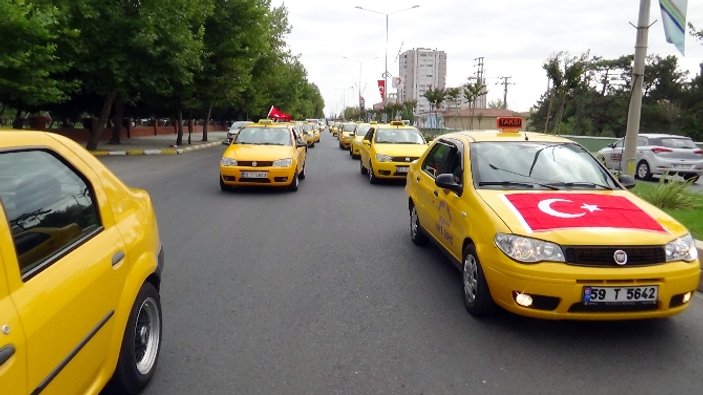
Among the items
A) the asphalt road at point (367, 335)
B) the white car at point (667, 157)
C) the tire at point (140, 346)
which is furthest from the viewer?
the white car at point (667, 157)

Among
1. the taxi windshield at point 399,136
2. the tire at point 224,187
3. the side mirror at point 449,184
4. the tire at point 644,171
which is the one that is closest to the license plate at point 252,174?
the tire at point 224,187

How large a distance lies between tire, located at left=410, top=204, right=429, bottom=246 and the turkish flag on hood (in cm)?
228

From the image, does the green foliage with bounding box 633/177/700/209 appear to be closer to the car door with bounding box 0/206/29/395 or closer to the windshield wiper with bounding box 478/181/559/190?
the windshield wiper with bounding box 478/181/559/190

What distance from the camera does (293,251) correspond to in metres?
6.75

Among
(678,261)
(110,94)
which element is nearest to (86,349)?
(678,261)

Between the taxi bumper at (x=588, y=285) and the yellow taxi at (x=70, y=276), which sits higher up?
the yellow taxi at (x=70, y=276)

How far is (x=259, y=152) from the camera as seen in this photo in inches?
469

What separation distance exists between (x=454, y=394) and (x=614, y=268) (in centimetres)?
149

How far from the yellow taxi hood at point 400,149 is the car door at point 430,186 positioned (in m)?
6.31

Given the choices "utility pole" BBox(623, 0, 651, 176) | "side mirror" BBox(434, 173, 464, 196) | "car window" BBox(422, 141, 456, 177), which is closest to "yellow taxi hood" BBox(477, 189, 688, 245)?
"side mirror" BBox(434, 173, 464, 196)

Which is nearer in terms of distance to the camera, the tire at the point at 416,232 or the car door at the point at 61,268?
the car door at the point at 61,268

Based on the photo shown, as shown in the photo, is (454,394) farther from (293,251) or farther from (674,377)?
(293,251)

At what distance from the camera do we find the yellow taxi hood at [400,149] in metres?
13.5

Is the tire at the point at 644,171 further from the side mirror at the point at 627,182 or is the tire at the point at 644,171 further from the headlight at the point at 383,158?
the side mirror at the point at 627,182
